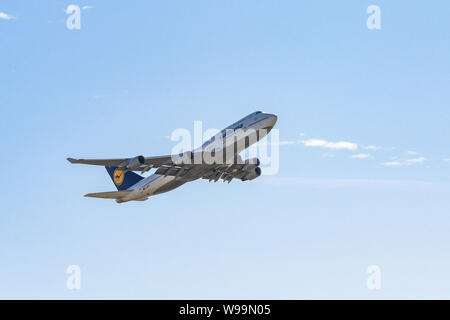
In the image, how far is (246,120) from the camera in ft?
213

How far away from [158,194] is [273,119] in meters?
17.4

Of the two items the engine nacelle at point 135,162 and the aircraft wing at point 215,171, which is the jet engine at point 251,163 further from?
the engine nacelle at point 135,162

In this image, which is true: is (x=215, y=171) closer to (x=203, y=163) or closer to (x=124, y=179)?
(x=203, y=163)

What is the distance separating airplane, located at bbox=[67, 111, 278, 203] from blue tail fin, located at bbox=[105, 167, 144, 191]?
3.75 meters

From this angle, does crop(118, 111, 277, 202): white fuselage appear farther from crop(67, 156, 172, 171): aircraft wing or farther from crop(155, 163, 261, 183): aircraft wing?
crop(67, 156, 172, 171): aircraft wing

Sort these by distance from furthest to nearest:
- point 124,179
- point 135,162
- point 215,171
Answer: point 124,179 < point 215,171 < point 135,162

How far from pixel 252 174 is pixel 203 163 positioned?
10.1 meters

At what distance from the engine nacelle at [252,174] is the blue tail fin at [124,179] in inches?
521

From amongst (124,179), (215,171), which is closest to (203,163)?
(215,171)

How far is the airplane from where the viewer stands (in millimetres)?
64188

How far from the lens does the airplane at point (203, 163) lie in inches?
2527

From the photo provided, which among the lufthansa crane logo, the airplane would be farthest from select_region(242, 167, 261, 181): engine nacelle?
the lufthansa crane logo

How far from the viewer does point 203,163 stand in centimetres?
6625
